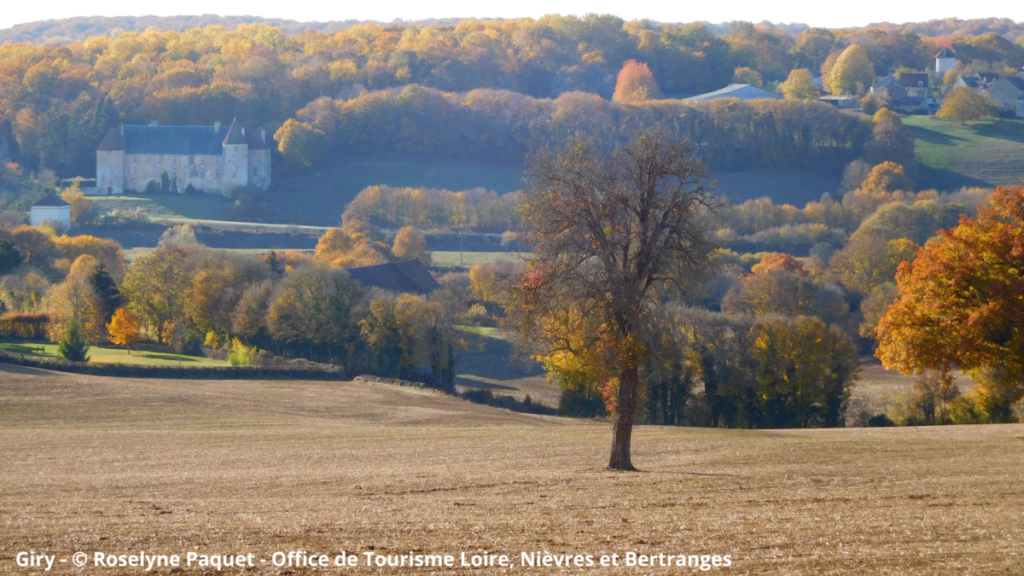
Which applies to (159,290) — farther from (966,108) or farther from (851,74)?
(851,74)

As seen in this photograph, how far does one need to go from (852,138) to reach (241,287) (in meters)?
75.5

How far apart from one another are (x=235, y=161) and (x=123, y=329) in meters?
59.5

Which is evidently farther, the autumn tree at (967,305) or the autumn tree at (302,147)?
the autumn tree at (302,147)

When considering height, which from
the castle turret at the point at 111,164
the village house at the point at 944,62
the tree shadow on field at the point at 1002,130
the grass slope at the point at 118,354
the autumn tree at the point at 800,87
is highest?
the village house at the point at 944,62

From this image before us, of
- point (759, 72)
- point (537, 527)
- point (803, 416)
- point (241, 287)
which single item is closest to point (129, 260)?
point (241, 287)

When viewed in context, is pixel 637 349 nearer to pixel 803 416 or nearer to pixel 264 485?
pixel 264 485

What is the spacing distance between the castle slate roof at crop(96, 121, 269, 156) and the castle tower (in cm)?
11

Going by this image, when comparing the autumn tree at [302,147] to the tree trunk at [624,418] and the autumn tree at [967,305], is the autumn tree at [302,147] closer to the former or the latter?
the autumn tree at [967,305]

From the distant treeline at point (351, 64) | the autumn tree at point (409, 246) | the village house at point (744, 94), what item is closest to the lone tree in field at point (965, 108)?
the village house at point (744, 94)

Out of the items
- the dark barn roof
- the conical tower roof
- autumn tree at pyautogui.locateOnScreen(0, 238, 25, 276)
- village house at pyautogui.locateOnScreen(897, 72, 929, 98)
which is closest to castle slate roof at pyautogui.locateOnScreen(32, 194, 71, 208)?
the conical tower roof

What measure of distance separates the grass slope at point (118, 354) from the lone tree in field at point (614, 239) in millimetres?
26361

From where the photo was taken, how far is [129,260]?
6944cm

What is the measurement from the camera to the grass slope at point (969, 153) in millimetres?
93188

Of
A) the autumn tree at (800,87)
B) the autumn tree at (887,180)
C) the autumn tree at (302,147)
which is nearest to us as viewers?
the autumn tree at (887,180)
